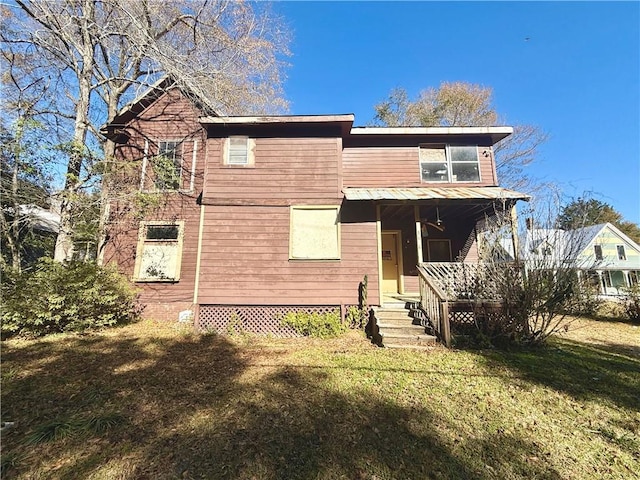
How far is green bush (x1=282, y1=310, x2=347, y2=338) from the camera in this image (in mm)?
7352

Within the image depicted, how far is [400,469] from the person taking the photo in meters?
2.59

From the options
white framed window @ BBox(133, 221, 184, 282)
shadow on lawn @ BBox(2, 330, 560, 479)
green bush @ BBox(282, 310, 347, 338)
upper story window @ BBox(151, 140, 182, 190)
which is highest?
upper story window @ BBox(151, 140, 182, 190)

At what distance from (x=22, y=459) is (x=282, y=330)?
17.4ft

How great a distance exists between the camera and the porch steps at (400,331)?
20.0ft

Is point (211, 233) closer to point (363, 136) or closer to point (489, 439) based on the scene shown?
point (363, 136)

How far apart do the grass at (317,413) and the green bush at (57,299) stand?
0.98 meters

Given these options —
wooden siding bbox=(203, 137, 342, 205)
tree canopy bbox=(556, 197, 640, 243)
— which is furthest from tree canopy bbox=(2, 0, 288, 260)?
tree canopy bbox=(556, 197, 640, 243)

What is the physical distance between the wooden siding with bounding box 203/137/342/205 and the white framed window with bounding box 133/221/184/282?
2.38m

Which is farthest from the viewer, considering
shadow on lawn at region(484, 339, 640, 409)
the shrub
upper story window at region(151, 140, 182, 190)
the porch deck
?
the shrub

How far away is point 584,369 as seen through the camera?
501 cm

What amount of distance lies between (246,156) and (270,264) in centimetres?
343

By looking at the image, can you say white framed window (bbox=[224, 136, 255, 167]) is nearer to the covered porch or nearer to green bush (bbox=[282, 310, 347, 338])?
the covered porch

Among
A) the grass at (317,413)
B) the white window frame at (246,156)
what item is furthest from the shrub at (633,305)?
the white window frame at (246,156)

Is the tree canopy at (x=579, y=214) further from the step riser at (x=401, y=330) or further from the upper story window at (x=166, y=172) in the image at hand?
the upper story window at (x=166, y=172)
